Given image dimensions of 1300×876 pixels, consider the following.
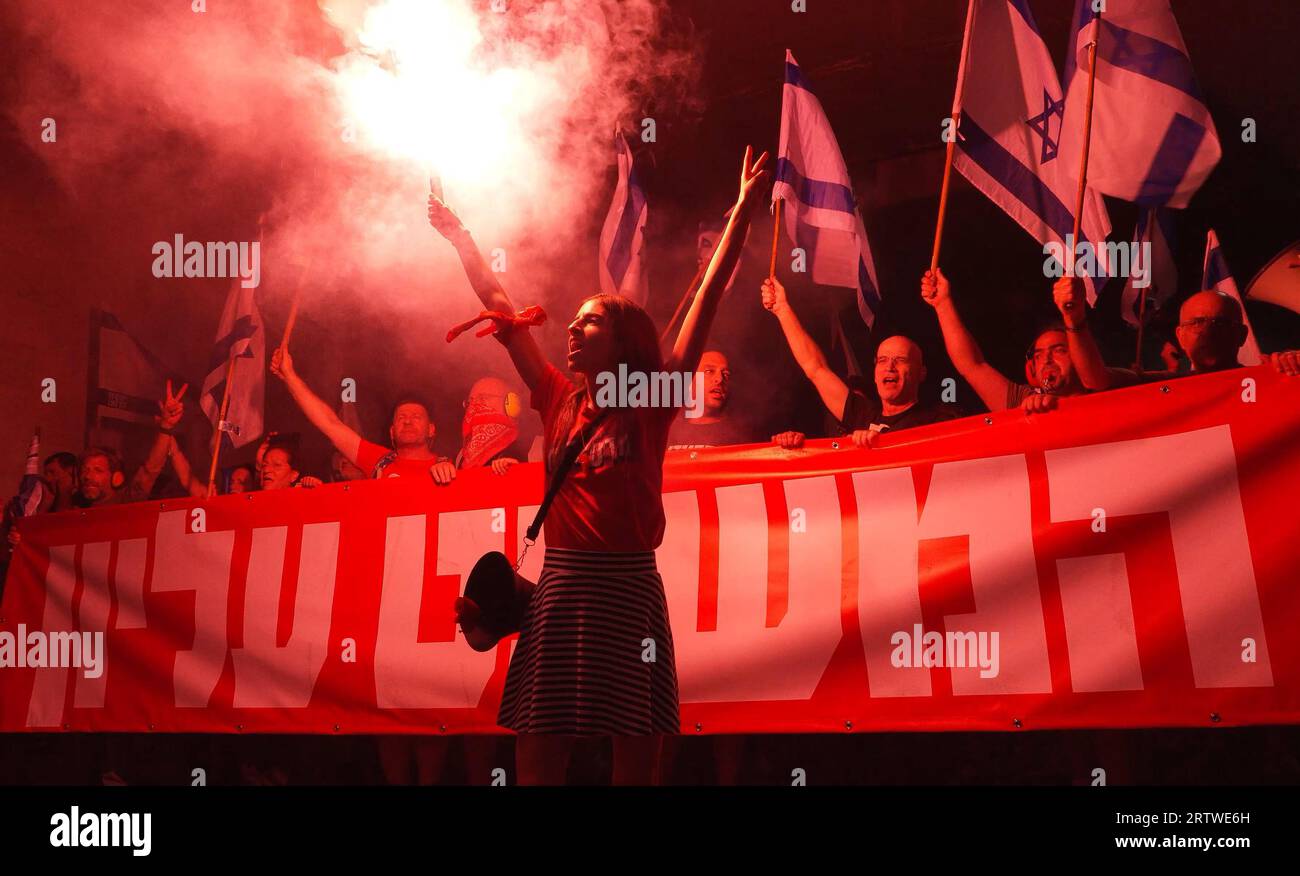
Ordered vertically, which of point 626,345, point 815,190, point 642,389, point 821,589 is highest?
point 815,190

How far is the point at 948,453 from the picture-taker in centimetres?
394

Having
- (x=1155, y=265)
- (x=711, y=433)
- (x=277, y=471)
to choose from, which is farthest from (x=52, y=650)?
(x=1155, y=265)

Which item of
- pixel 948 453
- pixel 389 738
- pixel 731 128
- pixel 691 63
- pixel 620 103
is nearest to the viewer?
pixel 948 453

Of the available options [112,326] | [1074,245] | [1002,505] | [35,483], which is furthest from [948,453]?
[112,326]

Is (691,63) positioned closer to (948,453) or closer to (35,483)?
(948,453)

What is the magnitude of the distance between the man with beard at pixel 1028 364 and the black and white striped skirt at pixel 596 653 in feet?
5.80

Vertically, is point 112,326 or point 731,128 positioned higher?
point 731,128

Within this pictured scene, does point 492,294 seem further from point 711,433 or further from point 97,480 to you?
point 97,480

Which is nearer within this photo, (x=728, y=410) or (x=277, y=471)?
(x=728, y=410)

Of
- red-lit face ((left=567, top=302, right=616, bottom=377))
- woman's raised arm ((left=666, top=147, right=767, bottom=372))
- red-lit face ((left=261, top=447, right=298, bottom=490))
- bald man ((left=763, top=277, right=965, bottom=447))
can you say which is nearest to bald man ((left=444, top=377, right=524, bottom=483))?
red-lit face ((left=261, top=447, right=298, bottom=490))

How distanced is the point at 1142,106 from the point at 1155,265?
1.11 meters

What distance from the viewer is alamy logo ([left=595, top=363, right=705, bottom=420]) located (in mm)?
2920

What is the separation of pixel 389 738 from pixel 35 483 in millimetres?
3602

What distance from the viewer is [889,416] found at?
4.37 m
